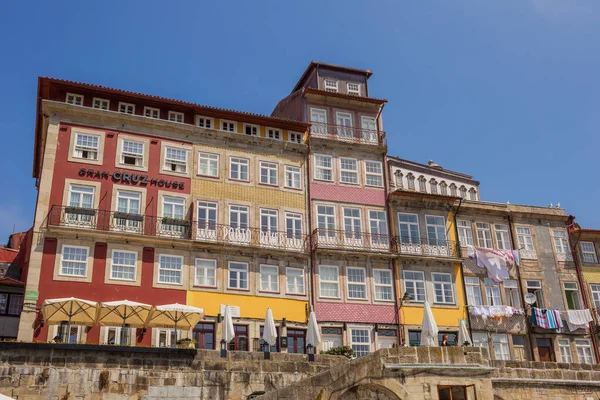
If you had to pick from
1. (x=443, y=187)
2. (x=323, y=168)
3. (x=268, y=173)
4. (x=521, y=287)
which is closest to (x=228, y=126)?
(x=268, y=173)

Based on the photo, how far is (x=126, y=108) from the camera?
3084cm

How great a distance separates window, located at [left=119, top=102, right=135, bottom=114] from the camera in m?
30.7

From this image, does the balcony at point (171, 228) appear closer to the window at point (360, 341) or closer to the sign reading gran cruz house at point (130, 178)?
the sign reading gran cruz house at point (130, 178)

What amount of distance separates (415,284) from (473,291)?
3641 mm

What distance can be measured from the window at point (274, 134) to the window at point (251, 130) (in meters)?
0.59

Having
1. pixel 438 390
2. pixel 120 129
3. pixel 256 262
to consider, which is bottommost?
pixel 438 390

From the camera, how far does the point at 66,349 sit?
69.1 feet

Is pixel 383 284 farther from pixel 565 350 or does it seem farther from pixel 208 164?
pixel 565 350

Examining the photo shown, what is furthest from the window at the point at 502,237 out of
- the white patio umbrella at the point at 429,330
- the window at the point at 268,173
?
the white patio umbrella at the point at 429,330

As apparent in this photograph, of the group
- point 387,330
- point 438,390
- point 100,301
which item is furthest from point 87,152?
point 438,390

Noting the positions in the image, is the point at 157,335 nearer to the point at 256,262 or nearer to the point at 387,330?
the point at 256,262

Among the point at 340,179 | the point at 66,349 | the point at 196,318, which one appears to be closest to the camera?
the point at 66,349

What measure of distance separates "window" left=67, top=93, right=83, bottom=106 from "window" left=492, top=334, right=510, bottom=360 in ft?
77.5

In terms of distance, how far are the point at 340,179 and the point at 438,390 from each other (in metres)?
15.8
